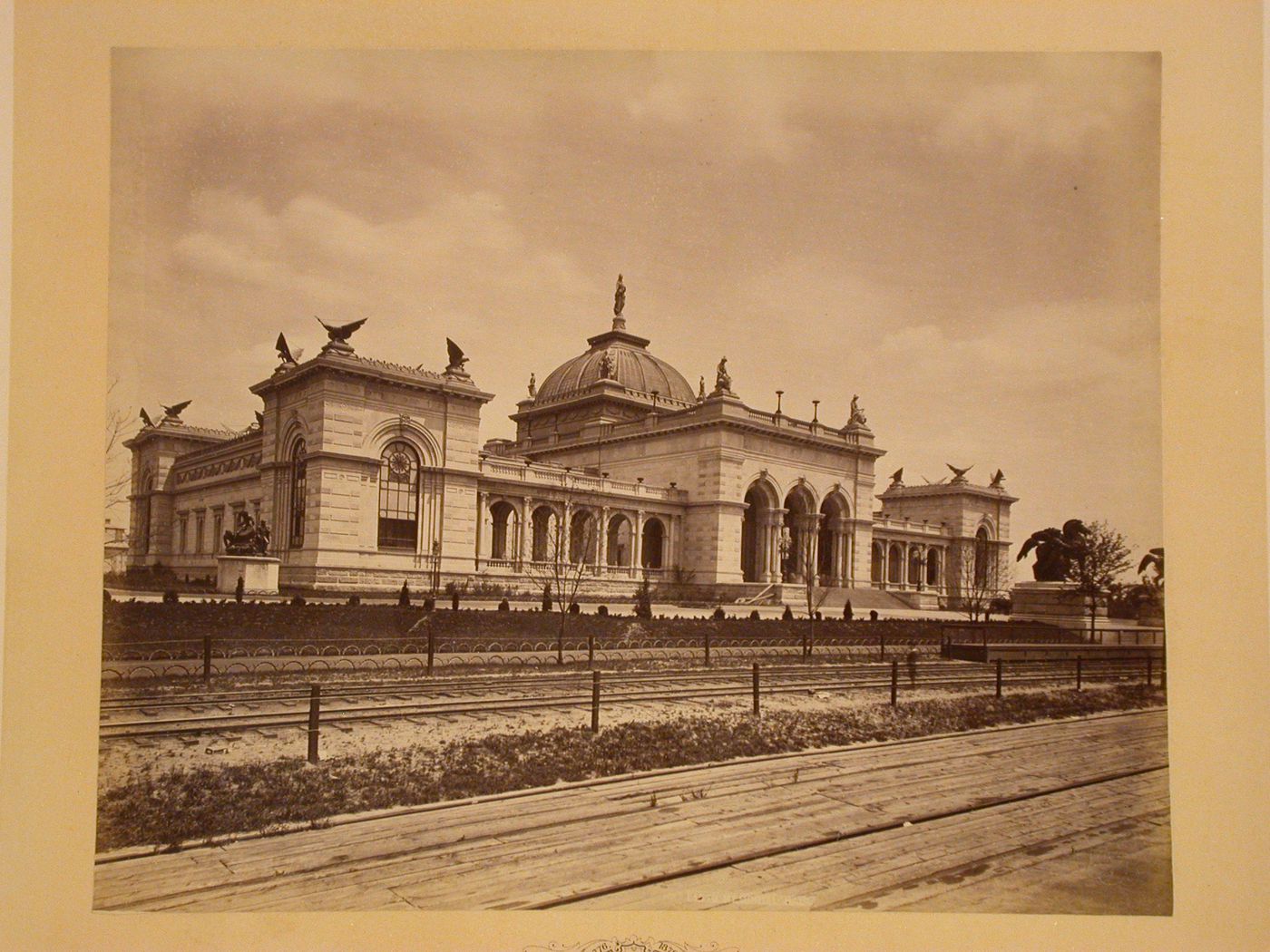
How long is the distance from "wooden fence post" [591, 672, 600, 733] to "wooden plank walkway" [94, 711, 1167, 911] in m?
0.58

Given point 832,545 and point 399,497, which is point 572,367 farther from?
point 832,545

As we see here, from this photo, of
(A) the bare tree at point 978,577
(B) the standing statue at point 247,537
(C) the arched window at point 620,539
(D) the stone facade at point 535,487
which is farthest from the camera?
(C) the arched window at point 620,539

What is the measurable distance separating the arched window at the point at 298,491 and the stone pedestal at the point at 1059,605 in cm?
832

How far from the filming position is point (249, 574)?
855cm

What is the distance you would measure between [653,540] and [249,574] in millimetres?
9739

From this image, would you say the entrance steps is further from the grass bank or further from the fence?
the grass bank

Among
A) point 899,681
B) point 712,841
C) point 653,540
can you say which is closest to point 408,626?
point 712,841

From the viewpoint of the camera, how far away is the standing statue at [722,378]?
928 cm

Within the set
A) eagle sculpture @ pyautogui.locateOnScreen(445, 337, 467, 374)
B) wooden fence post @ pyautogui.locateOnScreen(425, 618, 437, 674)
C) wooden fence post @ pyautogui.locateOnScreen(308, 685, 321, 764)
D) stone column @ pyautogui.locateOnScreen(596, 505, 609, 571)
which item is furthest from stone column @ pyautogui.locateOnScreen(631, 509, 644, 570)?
wooden fence post @ pyautogui.locateOnScreen(308, 685, 321, 764)

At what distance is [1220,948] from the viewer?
7250 millimetres

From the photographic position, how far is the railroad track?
6.95 metres

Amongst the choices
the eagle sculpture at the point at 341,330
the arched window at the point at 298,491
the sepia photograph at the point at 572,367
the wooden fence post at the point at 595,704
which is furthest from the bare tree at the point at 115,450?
the wooden fence post at the point at 595,704

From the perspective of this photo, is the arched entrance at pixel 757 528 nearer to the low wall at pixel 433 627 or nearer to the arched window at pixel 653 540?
the arched window at pixel 653 540

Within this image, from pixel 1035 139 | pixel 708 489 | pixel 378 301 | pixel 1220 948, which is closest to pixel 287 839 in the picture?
pixel 378 301
